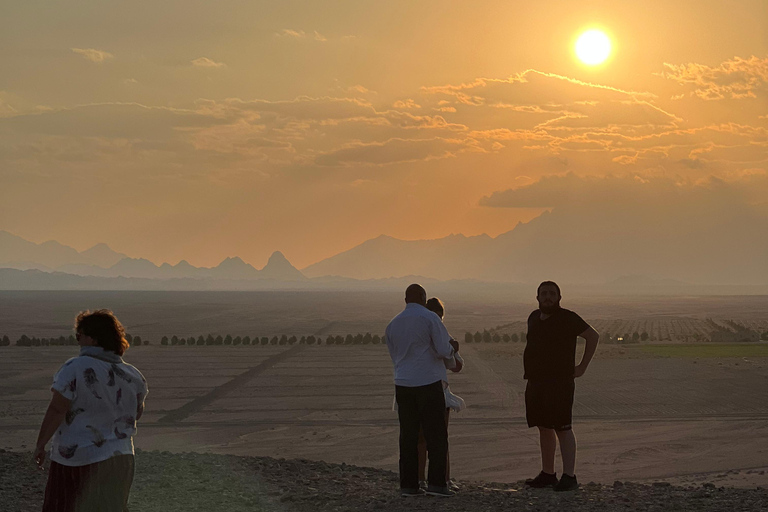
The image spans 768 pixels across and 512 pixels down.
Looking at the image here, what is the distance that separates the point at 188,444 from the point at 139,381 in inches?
499

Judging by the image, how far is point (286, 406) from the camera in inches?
914

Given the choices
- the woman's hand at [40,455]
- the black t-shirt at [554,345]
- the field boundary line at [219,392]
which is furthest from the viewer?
the field boundary line at [219,392]

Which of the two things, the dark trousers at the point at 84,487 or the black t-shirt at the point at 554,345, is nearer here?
the dark trousers at the point at 84,487

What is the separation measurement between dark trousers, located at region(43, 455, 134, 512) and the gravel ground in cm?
266

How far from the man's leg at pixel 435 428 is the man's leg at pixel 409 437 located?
4.3 inches

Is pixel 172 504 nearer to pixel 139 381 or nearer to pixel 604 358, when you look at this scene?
pixel 139 381

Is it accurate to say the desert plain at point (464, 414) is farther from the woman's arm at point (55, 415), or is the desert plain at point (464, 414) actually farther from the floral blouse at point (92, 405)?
the woman's arm at point (55, 415)

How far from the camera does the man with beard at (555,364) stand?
7.96 metres

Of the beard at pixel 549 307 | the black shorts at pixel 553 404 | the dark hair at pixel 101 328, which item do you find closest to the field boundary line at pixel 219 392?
the black shorts at pixel 553 404

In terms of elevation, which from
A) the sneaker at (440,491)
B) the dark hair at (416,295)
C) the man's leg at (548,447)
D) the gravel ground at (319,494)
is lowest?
the gravel ground at (319,494)

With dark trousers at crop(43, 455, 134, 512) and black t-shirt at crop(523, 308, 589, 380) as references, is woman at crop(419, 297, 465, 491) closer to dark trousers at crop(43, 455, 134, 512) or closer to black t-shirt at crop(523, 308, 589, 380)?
black t-shirt at crop(523, 308, 589, 380)

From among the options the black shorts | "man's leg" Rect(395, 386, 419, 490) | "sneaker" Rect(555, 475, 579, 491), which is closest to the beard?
the black shorts

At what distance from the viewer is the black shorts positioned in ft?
26.3

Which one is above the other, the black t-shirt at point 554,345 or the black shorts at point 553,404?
the black t-shirt at point 554,345
